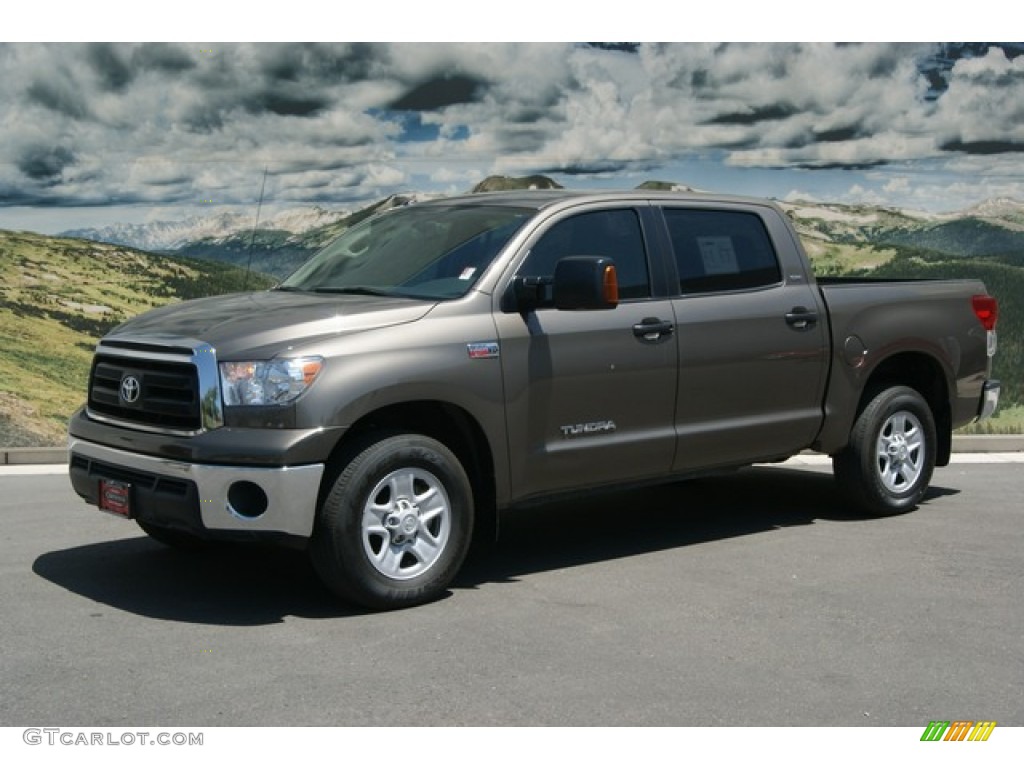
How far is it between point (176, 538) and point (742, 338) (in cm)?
317

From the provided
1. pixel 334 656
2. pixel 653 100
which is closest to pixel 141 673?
pixel 334 656

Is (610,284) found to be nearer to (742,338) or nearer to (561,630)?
(742,338)

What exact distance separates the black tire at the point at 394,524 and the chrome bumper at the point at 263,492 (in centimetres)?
14

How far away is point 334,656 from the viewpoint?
5.34 m

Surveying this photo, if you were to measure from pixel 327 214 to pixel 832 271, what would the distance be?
17.4 feet

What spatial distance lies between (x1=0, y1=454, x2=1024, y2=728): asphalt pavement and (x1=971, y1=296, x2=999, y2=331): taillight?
49.0 inches

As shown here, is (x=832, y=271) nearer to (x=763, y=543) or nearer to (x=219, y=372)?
(x=763, y=543)

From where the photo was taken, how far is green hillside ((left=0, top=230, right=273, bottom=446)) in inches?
463

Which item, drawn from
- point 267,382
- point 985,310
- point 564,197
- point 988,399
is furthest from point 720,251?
point 267,382

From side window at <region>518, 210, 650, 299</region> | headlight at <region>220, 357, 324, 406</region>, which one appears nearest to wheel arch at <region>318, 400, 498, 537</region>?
headlight at <region>220, 357, 324, 406</region>

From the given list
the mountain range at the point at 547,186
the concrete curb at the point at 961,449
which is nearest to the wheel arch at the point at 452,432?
the concrete curb at the point at 961,449

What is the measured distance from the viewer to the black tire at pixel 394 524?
228 inches

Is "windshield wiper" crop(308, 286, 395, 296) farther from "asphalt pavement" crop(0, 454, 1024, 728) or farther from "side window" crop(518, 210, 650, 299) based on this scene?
"asphalt pavement" crop(0, 454, 1024, 728)

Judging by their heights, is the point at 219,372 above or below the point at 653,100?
below
